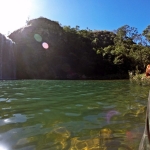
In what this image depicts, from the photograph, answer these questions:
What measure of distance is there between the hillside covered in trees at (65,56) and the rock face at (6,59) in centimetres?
345

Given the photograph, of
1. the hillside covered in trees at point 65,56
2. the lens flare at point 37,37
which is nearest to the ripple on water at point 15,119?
the hillside covered in trees at point 65,56

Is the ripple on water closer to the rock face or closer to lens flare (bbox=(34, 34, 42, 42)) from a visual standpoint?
the rock face

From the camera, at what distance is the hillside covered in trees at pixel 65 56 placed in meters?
41.3

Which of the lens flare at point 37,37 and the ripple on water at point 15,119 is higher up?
the lens flare at point 37,37

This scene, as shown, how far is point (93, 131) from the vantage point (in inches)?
134

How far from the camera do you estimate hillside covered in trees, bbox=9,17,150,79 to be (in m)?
41.3

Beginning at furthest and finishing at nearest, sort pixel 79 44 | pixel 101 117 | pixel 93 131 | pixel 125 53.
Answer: pixel 79 44
pixel 125 53
pixel 101 117
pixel 93 131

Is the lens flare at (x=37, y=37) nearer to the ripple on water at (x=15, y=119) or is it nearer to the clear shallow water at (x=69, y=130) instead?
the clear shallow water at (x=69, y=130)

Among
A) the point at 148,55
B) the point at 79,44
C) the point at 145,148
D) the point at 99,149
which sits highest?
the point at 79,44

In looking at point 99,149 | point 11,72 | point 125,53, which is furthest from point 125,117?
point 125,53

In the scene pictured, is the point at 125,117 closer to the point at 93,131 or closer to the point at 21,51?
the point at 93,131

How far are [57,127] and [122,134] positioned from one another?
1.18 metres

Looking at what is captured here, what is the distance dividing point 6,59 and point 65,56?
17.1m

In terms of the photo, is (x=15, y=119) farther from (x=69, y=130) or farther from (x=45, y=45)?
(x=45, y=45)
